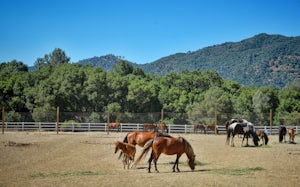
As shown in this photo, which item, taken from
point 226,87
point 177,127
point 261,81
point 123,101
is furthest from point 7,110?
point 261,81

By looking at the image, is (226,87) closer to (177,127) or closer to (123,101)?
(123,101)

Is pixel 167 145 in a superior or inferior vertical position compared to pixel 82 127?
superior

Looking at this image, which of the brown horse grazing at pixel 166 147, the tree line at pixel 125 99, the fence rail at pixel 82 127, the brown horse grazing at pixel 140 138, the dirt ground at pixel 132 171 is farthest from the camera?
the tree line at pixel 125 99

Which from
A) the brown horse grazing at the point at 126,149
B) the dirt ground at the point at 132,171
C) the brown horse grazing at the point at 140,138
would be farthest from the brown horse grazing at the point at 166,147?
the brown horse grazing at the point at 140,138

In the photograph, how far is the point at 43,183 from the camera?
888 cm

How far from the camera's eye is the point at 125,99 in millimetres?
47719

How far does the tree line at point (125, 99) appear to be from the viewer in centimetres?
4025

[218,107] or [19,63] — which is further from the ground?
[19,63]

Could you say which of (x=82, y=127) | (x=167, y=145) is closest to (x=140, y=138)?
(x=167, y=145)

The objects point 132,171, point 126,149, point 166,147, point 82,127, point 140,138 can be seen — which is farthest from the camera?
point 82,127

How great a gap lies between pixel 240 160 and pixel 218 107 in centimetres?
2872

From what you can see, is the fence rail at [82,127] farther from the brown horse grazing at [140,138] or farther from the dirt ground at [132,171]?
the brown horse grazing at [140,138]

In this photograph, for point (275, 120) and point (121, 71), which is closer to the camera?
point (275, 120)

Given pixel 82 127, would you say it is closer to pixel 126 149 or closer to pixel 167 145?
pixel 126 149
